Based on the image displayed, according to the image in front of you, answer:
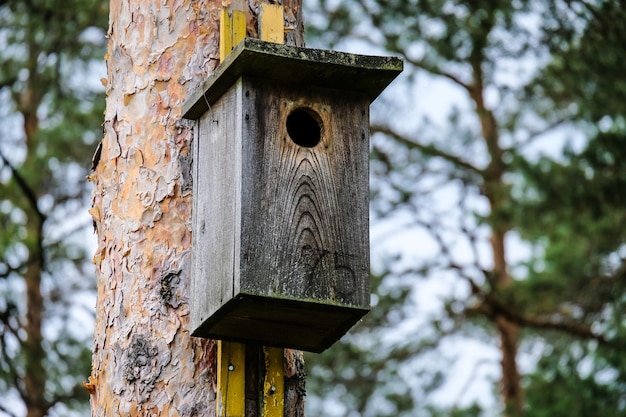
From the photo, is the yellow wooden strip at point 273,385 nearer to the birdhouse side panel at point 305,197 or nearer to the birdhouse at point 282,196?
the birdhouse at point 282,196

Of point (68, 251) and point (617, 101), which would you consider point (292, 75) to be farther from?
point (68, 251)

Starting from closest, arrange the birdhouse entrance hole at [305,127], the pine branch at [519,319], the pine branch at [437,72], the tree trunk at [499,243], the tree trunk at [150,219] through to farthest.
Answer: the tree trunk at [150,219], the birdhouse entrance hole at [305,127], the pine branch at [519,319], the tree trunk at [499,243], the pine branch at [437,72]

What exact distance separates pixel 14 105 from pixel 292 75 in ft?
27.7

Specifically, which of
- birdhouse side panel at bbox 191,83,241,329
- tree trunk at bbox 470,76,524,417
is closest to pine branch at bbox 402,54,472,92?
tree trunk at bbox 470,76,524,417

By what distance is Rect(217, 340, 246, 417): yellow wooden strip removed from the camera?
3.50m

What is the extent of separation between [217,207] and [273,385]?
0.53 metres

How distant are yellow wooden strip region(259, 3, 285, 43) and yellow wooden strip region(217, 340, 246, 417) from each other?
3.18ft

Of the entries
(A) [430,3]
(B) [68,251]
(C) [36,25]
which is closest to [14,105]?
(B) [68,251]

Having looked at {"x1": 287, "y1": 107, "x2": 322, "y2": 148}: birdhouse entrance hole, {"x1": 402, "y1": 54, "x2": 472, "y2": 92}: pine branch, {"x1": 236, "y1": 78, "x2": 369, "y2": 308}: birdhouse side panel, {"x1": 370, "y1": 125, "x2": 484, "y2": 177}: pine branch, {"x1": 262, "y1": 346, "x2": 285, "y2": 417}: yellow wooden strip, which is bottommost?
{"x1": 262, "y1": 346, "x2": 285, "y2": 417}: yellow wooden strip

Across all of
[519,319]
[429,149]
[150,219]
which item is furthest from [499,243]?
[150,219]

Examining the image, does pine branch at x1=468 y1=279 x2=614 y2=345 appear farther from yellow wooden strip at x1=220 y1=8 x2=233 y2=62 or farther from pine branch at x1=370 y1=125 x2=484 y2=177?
yellow wooden strip at x1=220 y1=8 x2=233 y2=62

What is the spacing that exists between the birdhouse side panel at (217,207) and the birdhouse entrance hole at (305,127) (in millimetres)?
195

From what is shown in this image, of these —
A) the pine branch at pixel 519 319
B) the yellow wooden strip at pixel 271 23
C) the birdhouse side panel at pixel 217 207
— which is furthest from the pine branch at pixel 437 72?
the birdhouse side panel at pixel 217 207

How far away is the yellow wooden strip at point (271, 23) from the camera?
12.8 ft
